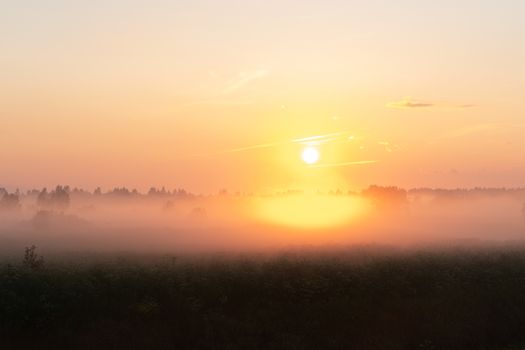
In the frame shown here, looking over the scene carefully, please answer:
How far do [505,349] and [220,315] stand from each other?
51.5ft

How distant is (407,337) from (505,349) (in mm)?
5237

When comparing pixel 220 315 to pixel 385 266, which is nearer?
pixel 220 315

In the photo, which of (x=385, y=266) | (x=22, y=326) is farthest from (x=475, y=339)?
(x=22, y=326)

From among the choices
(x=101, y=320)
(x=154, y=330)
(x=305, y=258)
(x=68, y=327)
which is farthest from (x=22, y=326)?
(x=305, y=258)

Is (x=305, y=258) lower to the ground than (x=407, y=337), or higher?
higher

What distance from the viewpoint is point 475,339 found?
29.4 metres

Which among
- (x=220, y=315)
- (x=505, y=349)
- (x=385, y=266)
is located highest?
(x=385, y=266)

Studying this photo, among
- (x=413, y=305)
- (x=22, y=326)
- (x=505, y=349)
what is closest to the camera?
(x=22, y=326)

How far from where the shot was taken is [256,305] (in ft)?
97.8

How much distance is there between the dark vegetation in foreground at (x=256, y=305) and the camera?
25.4 m

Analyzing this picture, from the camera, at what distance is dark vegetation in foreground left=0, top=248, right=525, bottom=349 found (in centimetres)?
2538

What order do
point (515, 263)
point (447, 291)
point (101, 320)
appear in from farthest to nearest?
point (515, 263), point (447, 291), point (101, 320)

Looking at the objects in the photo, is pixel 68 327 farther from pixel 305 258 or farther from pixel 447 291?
pixel 447 291

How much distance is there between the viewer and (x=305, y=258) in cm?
3675
